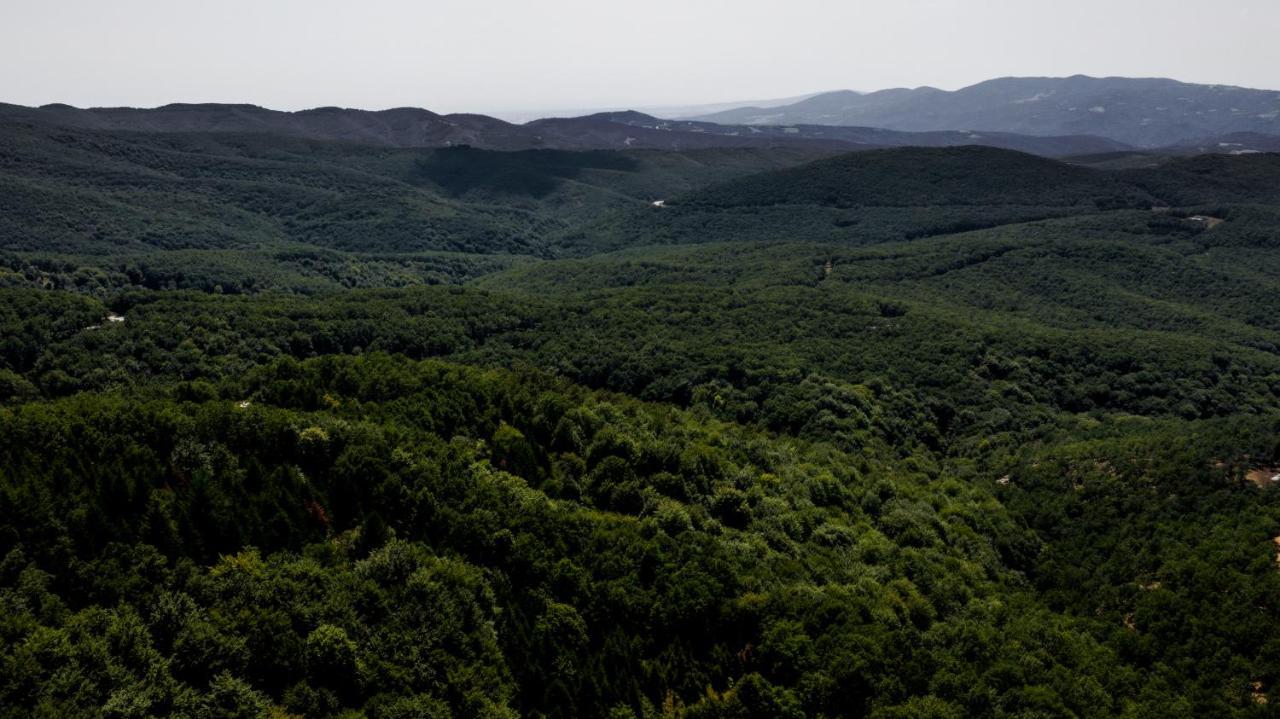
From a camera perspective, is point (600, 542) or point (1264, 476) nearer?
point (600, 542)

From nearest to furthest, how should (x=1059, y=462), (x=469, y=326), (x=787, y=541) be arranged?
(x=787, y=541)
(x=1059, y=462)
(x=469, y=326)

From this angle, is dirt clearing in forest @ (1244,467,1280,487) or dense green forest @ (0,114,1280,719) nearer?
dense green forest @ (0,114,1280,719)

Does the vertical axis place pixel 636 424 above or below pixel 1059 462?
above

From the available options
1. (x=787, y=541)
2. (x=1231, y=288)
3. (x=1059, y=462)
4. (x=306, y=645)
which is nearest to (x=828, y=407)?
(x=1059, y=462)

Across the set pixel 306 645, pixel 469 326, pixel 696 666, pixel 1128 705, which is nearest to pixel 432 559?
pixel 306 645

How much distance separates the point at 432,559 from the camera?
149 ft

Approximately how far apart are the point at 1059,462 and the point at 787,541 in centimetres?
4785

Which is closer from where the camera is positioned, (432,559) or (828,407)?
(432,559)

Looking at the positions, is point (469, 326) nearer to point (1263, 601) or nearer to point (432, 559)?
point (432, 559)

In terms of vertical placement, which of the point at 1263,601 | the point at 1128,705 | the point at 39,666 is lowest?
the point at 1128,705

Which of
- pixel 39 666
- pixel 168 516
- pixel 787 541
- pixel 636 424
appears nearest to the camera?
pixel 39 666

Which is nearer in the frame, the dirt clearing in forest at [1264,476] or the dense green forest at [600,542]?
the dense green forest at [600,542]

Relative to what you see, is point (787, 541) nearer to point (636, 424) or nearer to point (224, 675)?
point (636, 424)

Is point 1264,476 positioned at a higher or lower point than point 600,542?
lower
